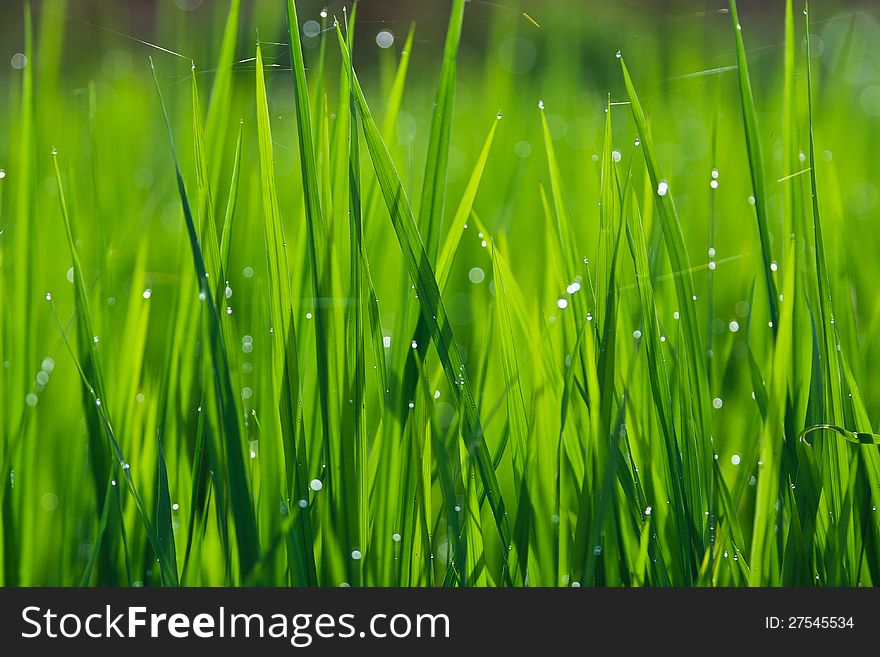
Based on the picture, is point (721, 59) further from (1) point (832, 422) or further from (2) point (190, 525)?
(2) point (190, 525)

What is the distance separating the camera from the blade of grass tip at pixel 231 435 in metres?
0.33

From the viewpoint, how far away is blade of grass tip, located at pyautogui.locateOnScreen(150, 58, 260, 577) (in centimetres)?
33

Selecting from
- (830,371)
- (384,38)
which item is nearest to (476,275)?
(384,38)

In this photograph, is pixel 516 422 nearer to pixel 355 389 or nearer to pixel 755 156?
pixel 355 389

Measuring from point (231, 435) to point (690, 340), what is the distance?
0.25m

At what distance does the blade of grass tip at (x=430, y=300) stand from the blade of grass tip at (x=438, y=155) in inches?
0.5

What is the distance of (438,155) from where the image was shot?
0.36 meters

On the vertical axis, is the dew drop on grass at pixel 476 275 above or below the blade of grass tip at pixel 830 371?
above

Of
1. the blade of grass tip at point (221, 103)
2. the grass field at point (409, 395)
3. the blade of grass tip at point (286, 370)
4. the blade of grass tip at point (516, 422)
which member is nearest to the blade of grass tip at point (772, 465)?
the grass field at point (409, 395)

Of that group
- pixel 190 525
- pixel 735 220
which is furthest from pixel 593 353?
pixel 735 220

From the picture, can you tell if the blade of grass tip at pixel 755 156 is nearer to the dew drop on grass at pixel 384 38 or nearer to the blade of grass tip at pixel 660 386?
the blade of grass tip at pixel 660 386

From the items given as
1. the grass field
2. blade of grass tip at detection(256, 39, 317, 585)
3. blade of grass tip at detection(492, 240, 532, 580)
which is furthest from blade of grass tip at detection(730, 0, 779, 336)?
blade of grass tip at detection(256, 39, 317, 585)

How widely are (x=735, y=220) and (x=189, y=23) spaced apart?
22.2 inches

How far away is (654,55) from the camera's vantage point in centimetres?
69
